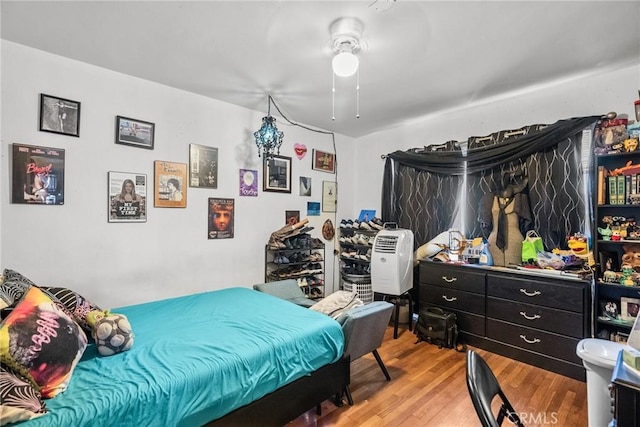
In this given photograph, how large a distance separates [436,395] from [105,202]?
298 cm

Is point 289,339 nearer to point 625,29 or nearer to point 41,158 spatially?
point 41,158

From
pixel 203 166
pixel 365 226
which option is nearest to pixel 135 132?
pixel 203 166

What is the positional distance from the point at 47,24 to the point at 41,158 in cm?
90

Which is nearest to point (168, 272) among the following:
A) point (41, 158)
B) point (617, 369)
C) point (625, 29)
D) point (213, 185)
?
point (213, 185)

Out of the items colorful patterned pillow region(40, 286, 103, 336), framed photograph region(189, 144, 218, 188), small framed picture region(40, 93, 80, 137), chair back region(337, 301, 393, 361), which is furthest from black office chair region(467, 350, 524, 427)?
small framed picture region(40, 93, 80, 137)

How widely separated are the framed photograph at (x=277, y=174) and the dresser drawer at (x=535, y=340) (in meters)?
2.61

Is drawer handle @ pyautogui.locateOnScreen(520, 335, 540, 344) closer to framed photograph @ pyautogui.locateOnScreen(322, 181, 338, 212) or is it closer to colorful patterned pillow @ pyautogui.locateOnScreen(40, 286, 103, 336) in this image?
framed photograph @ pyautogui.locateOnScreen(322, 181, 338, 212)

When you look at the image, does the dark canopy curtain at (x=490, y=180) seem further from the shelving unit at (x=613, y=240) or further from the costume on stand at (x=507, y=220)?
A: the shelving unit at (x=613, y=240)

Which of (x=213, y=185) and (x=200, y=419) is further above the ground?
(x=213, y=185)

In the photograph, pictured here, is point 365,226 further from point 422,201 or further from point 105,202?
point 105,202

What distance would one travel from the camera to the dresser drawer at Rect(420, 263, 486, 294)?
2920 millimetres

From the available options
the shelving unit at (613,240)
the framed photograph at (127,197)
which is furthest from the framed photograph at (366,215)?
the framed photograph at (127,197)

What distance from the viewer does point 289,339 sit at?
5.99 feet

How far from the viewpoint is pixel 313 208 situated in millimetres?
4062
